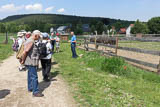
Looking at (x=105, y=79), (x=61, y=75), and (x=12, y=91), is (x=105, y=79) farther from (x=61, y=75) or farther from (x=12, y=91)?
(x=12, y=91)

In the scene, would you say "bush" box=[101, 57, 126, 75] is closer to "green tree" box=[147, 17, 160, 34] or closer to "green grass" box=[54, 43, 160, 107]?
"green grass" box=[54, 43, 160, 107]

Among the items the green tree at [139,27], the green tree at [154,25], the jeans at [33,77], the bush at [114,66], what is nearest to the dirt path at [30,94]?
the jeans at [33,77]

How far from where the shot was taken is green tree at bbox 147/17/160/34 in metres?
71.5

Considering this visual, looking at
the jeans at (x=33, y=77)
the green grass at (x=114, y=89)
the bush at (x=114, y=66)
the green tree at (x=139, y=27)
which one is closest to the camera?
the green grass at (x=114, y=89)

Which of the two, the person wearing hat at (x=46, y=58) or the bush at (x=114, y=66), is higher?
the person wearing hat at (x=46, y=58)

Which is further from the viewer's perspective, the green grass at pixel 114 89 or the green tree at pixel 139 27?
the green tree at pixel 139 27

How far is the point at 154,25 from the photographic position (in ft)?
237

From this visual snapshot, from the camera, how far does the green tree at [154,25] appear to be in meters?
71.5

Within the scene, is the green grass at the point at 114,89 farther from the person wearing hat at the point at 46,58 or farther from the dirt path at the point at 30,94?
the person wearing hat at the point at 46,58

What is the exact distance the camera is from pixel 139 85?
547 centimetres

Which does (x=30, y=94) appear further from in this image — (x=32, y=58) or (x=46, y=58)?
(x=46, y=58)

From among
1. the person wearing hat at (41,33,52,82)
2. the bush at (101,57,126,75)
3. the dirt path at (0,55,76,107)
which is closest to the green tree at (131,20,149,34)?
the bush at (101,57,126,75)

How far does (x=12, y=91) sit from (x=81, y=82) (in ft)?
6.99

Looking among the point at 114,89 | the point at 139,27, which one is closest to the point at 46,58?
the point at 114,89
